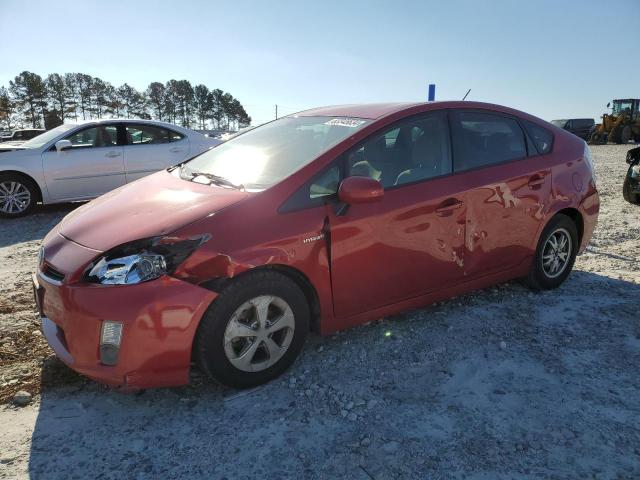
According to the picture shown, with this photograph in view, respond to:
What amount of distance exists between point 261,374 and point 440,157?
1907 millimetres

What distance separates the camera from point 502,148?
3785mm

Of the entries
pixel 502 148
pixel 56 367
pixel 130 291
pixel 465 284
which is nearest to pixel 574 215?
pixel 502 148

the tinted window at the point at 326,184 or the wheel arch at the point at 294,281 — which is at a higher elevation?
the tinted window at the point at 326,184

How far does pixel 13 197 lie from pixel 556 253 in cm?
748

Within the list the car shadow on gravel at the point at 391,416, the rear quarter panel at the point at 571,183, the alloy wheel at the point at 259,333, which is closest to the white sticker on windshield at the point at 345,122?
the alloy wheel at the point at 259,333

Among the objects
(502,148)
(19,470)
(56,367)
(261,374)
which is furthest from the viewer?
(502,148)

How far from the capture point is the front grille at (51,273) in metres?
2.57

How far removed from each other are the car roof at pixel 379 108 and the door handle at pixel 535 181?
1.92 feet

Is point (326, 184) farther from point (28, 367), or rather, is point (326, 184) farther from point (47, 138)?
point (47, 138)

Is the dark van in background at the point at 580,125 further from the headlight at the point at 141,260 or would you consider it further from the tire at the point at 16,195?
the headlight at the point at 141,260

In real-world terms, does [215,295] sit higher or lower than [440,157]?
lower

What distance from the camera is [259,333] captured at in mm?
2709

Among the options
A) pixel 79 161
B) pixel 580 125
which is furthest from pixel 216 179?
pixel 580 125

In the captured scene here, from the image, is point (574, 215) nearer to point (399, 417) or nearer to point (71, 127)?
point (399, 417)
